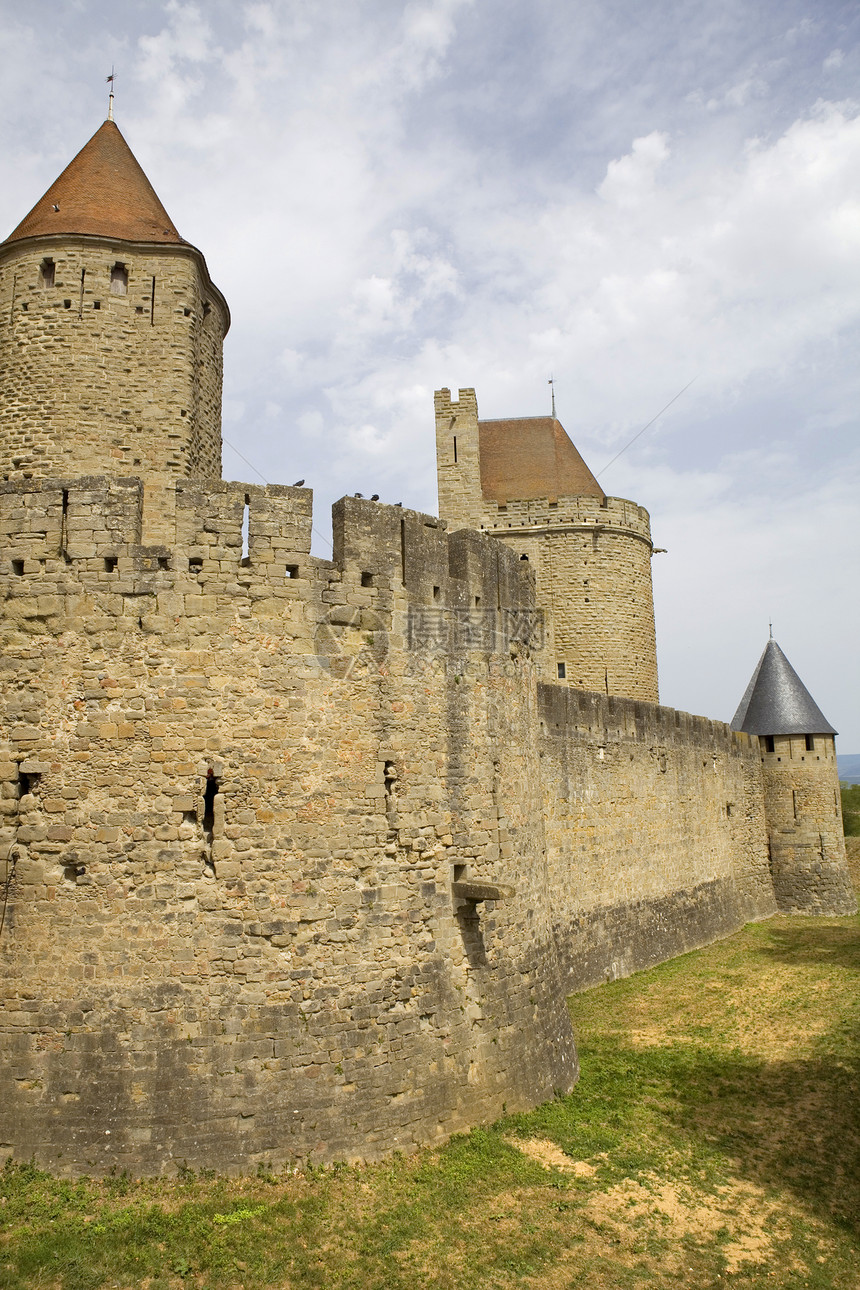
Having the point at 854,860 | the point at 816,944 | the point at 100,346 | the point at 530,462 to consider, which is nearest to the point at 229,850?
the point at 100,346

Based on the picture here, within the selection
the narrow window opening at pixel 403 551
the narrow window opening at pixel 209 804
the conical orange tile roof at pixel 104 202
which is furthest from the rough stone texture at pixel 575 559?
the narrow window opening at pixel 209 804

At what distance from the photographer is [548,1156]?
7.61 metres

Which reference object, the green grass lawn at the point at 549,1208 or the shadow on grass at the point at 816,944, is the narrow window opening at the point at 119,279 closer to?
the green grass lawn at the point at 549,1208

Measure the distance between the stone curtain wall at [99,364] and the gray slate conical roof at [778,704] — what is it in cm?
1771

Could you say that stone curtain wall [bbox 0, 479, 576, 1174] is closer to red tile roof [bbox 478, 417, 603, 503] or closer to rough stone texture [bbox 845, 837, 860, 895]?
red tile roof [bbox 478, 417, 603, 503]

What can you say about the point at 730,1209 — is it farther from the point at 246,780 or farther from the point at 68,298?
the point at 68,298

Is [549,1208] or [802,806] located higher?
[802,806]

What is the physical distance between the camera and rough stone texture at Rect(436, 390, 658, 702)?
1036 inches

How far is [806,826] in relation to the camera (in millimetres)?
23922

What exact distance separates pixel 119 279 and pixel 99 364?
1.64 m

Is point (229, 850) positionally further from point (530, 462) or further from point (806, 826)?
point (530, 462)

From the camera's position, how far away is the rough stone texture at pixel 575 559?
26.3m

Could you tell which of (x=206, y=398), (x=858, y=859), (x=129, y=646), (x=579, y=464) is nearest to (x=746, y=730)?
(x=858, y=859)

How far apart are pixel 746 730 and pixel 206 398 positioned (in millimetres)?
17567
